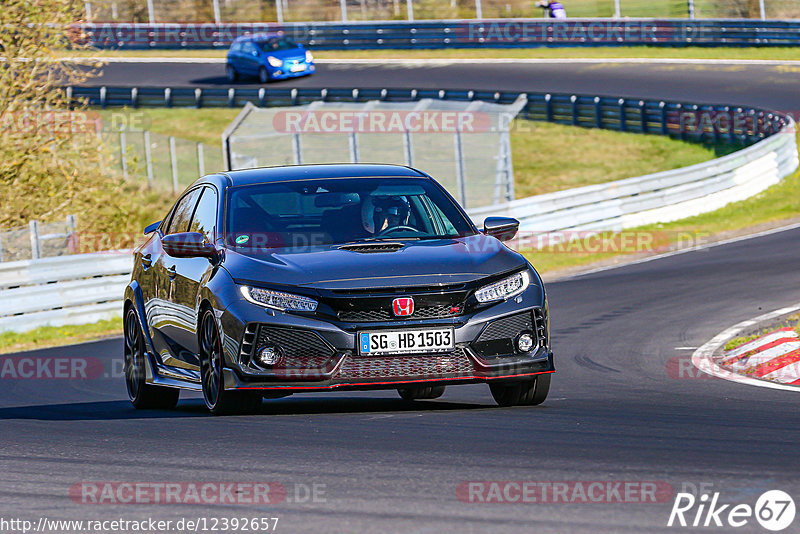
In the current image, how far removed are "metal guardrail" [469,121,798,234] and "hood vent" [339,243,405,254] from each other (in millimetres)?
13116

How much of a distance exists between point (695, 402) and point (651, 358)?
11.2 ft

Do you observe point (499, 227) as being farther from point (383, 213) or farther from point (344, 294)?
point (344, 294)

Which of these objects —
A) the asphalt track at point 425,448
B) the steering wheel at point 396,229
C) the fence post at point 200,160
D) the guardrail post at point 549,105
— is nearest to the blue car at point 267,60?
the guardrail post at point 549,105

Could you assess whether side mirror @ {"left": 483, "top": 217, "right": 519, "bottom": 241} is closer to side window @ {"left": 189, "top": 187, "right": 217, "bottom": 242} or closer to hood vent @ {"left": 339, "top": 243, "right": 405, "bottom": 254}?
hood vent @ {"left": 339, "top": 243, "right": 405, "bottom": 254}

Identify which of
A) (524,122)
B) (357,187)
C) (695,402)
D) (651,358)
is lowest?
(524,122)

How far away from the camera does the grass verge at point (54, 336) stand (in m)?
17.7

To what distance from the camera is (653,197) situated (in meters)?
24.9

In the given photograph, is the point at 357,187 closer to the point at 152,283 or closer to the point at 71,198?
the point at 152,283

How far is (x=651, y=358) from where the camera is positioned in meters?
12.4

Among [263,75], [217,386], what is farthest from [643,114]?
[217,386]

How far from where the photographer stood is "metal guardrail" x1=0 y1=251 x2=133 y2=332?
59.9ft

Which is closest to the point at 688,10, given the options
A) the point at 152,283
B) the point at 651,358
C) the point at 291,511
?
the point at 651,358

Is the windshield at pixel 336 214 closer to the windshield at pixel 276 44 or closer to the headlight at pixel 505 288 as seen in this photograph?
the headlight at pixel 505 288

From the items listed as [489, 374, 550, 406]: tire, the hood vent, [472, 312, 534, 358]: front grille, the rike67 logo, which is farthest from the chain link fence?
the rike67 logo
